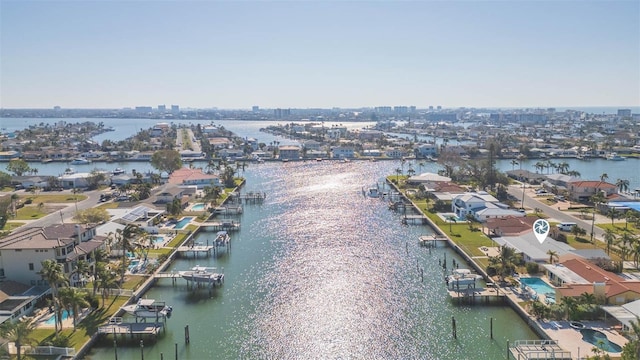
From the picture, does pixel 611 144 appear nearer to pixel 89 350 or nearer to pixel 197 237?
pixel 197 237

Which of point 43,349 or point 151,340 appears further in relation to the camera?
point 151,340

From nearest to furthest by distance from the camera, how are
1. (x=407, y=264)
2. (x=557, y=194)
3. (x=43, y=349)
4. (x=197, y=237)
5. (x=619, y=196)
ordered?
(x=43, y=349) < (x=407, y=264) < (x=197, y=237) < (x=619, y=196) < (x=557, y=194)

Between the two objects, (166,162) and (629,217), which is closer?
(629,217)

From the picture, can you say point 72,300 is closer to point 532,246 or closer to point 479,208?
point 532,246

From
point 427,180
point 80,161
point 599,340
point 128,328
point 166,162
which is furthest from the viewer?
point 80,161

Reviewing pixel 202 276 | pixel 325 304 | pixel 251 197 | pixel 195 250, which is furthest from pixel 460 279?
pixel 251 197

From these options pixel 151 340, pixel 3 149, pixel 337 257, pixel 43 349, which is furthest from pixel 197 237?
pixel 3 149

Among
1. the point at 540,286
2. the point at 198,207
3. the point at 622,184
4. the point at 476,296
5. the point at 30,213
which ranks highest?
the point at 622,184
